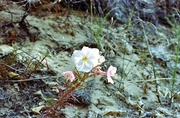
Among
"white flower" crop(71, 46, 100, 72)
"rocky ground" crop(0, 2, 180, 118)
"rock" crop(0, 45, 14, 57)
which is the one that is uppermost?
"white flower" crop(71, 46, 100, 72)

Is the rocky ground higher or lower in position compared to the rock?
lower

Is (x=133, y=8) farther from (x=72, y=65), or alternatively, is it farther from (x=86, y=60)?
(x=86, y=60)

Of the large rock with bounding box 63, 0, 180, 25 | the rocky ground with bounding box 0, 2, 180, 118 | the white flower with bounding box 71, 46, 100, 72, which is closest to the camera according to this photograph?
the white flower with bounding box 71, 46, 100, 72

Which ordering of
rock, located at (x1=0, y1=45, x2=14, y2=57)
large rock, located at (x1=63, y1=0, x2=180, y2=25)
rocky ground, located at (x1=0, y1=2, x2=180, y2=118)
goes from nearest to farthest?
rocky ground, located at (x1=0, y1=2, x2=180, y2=118) → rock, located at (x1=0, y1=45, x2=14, y2=57) → large rock, located at (x1=63, y1=0, x2=180, y2=25)

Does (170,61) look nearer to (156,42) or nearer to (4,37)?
(156,42)

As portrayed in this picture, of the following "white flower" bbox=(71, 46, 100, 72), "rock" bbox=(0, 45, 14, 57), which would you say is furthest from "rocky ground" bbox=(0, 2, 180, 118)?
"white flower" bbox=(71, 46, 100, 72)

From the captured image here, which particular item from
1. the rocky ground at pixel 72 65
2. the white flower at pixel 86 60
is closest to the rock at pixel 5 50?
the rocky ground at pixel 72 65

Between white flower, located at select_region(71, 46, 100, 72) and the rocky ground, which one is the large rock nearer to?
the rocky ground
